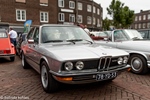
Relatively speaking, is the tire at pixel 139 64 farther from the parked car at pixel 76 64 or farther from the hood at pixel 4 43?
the hood at pixel 4 43

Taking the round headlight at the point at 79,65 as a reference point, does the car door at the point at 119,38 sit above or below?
above

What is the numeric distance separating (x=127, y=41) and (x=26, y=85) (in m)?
3.88

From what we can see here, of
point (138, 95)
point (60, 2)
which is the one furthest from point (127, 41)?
point (60, 2)

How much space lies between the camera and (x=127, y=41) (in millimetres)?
5945

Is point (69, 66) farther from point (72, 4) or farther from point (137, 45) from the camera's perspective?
point (72, 4)

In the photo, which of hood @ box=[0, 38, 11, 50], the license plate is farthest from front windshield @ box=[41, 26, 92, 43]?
hood @ box=[0, 38, 11, 50]

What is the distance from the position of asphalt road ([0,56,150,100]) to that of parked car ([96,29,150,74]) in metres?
0.43

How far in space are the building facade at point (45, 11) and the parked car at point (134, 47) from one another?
20755mm

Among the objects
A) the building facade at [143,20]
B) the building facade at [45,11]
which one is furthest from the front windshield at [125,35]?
A: the building facade at [143,20]

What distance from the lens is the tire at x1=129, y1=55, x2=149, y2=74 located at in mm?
5254

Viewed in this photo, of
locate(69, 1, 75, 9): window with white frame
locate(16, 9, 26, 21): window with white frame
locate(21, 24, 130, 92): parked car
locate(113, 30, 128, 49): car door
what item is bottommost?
locate(21, 24, 130, 92): parked car

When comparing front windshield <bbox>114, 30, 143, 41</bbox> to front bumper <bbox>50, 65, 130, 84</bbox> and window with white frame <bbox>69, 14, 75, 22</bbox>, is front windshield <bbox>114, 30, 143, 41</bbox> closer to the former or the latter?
front bumper <bbox>50, 65, 130, 84</bbox>

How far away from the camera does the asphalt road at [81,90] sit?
3627 millimetres

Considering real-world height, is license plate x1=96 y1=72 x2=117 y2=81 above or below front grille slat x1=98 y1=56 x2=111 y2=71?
below
